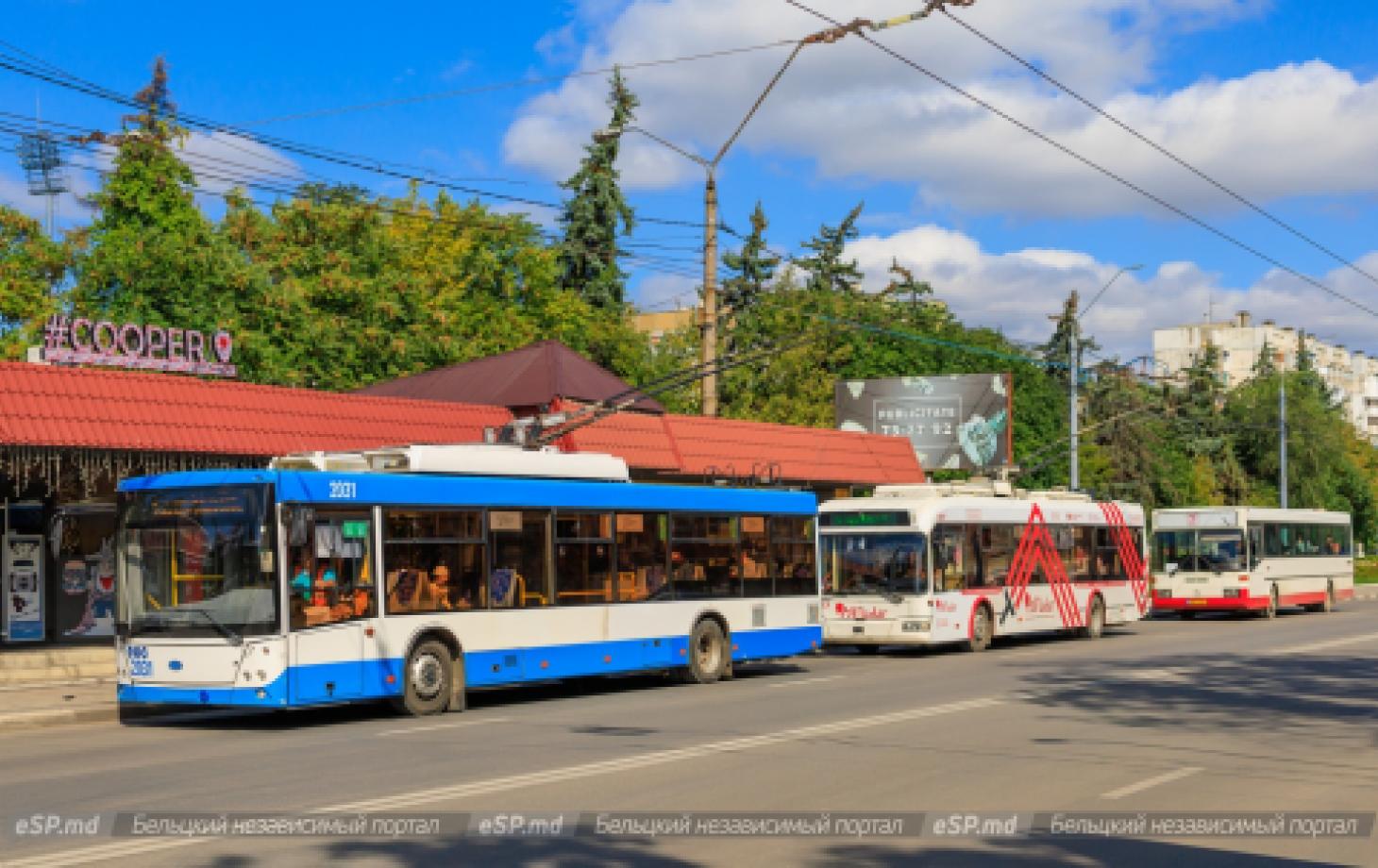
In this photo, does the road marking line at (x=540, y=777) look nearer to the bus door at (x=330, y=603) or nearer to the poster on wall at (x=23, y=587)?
the bus door at (x=330, y=603)

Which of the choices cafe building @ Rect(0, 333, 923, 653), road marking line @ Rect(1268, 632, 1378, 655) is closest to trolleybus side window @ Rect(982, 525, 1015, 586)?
cafe building @ Rect(0, 333, 923, 653)

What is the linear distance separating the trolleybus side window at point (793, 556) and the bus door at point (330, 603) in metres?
7.84

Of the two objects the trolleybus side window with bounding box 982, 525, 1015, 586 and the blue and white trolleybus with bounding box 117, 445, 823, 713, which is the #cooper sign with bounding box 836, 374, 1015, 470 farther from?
the blue and white trolleybus with bounding box 117, 445, 823, 713

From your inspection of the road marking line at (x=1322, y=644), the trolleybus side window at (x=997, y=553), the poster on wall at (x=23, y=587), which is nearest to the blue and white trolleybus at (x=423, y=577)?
the trolleybus side window at (x=997, y=553)

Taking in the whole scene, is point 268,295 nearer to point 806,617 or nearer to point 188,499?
point 806,617

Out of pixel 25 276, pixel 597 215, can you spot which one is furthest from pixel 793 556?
pixel 597 215

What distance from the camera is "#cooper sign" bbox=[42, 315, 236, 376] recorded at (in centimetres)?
2575

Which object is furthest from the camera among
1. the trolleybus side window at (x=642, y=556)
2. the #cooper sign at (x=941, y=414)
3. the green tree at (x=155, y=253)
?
the #cooper sign at (x=941, y=414)

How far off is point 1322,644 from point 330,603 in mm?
18881

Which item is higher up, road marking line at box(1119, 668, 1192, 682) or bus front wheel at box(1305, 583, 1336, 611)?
road marking line at box(1119, 668, 1192, 682)

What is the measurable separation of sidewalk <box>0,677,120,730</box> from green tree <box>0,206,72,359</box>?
23.7 meters

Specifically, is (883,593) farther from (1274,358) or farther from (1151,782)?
(1274,358)

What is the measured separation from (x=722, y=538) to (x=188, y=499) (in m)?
8.20

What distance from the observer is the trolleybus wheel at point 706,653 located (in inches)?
854
